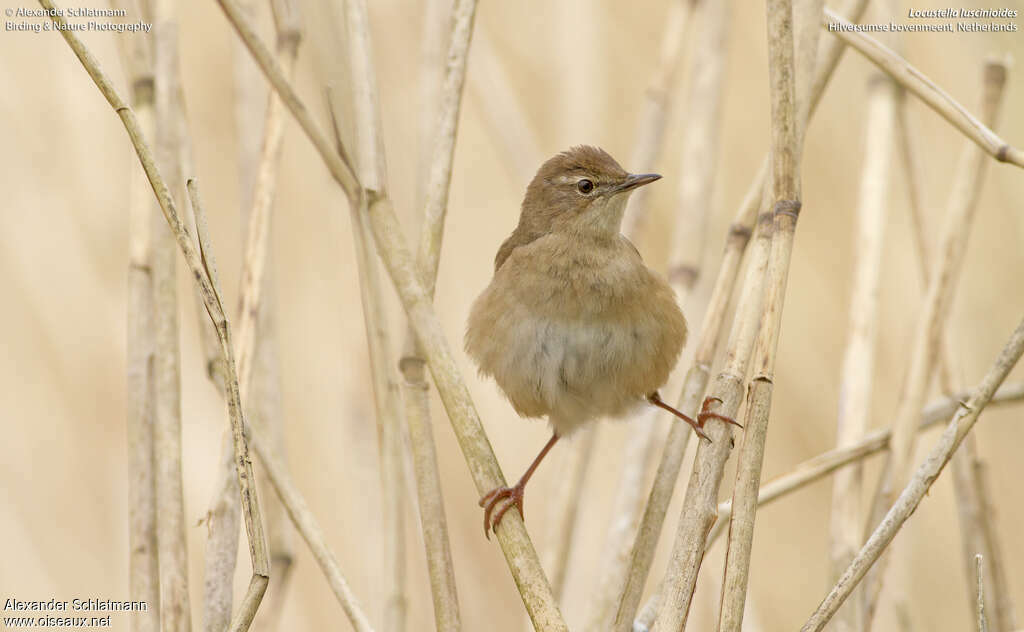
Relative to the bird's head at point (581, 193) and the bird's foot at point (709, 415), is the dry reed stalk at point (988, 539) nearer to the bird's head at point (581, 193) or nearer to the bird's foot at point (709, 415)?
the bird's foot at point (709, 415)

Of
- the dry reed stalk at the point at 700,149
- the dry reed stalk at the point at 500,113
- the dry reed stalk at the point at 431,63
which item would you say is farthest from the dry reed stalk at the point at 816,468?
the dry reed stalk at the point at 500,113

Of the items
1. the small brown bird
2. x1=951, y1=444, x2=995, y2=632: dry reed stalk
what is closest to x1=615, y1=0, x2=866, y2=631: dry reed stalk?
the small brown bird

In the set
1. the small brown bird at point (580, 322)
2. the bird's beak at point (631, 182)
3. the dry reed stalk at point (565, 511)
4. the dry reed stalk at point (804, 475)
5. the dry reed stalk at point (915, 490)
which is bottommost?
the dry reed stalk at point (915, 490)

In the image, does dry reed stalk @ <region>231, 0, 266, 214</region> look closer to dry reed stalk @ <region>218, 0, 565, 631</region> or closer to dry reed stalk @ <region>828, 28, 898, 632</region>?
dry reed stalk @ <region>218, 0, 565, 631</region>

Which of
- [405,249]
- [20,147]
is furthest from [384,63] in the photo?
[405,249]

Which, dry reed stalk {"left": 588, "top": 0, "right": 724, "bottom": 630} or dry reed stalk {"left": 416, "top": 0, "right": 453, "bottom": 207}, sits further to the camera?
dry reed stalk {"left": 416, "top": 0, "right": 453, "bottom": 207}


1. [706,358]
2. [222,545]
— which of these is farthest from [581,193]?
[222,545]

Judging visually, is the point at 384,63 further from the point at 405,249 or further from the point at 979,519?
the point at 979,519
